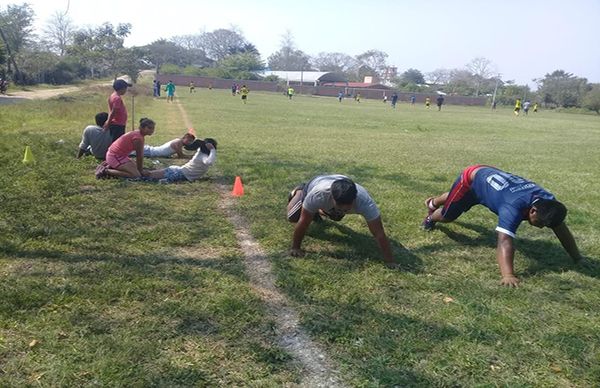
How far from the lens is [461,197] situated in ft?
17.6

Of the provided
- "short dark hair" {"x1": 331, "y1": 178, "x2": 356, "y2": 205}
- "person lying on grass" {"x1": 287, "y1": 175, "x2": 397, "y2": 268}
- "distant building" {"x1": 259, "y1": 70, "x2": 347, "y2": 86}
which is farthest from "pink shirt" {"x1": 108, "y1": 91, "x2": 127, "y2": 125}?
"distant building" {"x1": 259, "y1": 70, "x2": 347, "y2": 86}

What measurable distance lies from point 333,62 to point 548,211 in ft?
426

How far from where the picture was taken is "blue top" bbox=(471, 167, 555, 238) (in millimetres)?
4488

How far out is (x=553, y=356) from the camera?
3332mm

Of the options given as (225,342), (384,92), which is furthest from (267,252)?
(384,92)

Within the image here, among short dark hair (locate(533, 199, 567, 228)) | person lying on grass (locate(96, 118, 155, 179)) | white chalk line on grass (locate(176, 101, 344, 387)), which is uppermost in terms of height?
short dark hair (locate(533, 199, 567, 228))

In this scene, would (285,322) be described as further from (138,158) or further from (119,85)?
(119,85)

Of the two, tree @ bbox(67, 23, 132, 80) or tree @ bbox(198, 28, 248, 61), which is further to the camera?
tree @ bbox(198, 28, 248, 61)

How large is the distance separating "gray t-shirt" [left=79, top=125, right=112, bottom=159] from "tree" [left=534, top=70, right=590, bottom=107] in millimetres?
76614

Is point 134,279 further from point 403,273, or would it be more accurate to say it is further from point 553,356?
point 553,356

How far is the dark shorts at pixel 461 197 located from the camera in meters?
5.32

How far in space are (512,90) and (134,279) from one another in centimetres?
9146

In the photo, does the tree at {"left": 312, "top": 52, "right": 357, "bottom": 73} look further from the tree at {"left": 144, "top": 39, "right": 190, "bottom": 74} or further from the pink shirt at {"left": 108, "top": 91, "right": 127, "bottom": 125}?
the pink shirt at {"left": 108, "top": 91, "right": 127, "bottom": 125}

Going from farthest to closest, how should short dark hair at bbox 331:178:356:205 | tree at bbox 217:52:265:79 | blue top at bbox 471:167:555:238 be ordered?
tree at bbox 217:52:265:79, blue top at bbox 471:167:555:238, short dark hair at bbox 331:178:356:205
